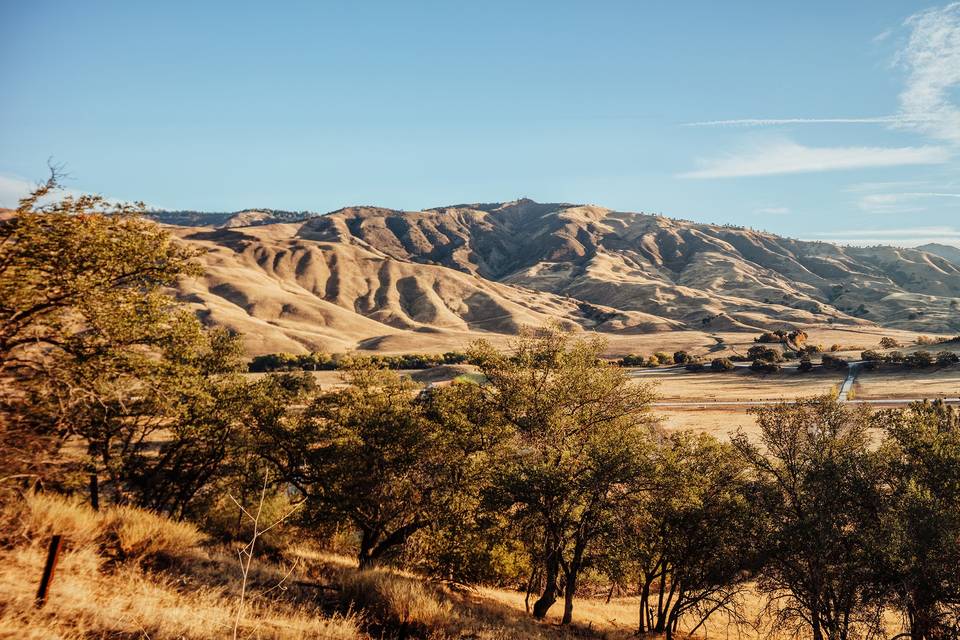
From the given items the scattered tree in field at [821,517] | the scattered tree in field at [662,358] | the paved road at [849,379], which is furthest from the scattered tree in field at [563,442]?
the scattered tree in field at [662,358]

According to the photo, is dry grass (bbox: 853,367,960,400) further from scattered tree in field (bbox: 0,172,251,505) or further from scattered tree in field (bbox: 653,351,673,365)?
scattered tree in field (bbox: 0,172,251,505)

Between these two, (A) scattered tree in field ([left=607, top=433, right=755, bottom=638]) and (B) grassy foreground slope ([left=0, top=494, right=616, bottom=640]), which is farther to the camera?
(A) scattered tree in field ([left=607, top=433, right=755, bottom=638])

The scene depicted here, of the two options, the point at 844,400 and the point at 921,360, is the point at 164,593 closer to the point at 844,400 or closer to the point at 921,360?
the point at 844,400

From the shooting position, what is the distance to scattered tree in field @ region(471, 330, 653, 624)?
1848 cm

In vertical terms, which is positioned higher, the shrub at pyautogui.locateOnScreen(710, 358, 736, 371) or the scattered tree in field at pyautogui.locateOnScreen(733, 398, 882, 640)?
the shrub at pyautogui.locateOnScreen(710, 358, 736, 371)

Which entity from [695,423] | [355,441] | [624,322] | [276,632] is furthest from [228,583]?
[624,322]

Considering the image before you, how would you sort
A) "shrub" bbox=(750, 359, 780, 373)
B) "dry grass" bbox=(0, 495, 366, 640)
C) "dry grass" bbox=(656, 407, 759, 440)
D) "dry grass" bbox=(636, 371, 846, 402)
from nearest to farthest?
"dry grass" bbox=(0, 495, 366, 640) → "dry grass" bbox=(656, 407, 759, 440) → "dry grass" bbox=(636, 371, 846, 402) → "shrub" bbox=(750, 359, 780, 373)

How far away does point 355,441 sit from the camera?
68.7 ft

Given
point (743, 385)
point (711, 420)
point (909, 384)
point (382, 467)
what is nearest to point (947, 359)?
point (909, 384)

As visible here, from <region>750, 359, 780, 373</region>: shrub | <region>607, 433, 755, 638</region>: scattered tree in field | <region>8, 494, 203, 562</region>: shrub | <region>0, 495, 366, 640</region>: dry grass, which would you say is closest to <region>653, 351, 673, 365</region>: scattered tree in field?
<region>750, 359, 780, 373</region>: shrub

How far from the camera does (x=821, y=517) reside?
659 inches

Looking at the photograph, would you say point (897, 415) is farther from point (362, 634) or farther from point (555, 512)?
point (362, 634)

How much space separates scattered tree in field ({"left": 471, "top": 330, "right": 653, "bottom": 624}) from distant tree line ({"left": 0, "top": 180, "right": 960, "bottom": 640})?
11 centimetres

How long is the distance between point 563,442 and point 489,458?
356cm
